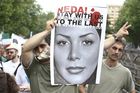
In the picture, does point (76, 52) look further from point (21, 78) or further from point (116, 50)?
point (21, 78)

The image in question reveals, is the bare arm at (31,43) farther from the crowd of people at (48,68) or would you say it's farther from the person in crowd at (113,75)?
the person in crowd at (113,75)

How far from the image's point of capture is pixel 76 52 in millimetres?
5422

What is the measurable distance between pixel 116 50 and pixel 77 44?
37.6 inches

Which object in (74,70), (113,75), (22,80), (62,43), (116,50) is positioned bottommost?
(22,80)

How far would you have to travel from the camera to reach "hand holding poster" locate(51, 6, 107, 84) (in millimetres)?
5336

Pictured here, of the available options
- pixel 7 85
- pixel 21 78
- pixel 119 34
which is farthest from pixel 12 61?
pixel 7 85

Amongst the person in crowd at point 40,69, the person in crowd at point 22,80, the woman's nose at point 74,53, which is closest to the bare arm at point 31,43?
the person in crowd at point 40,69

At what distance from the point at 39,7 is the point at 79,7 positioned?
4146 inches

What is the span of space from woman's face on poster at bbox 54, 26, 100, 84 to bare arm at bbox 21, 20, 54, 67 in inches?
5.4

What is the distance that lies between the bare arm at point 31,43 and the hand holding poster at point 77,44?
0.41 feet

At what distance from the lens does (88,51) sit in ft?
18.0

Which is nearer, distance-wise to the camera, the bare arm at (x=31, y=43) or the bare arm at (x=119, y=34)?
the bare arm at (x=31, y=43)

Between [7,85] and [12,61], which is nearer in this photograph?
[7,85]

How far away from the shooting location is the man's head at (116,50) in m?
6.26
